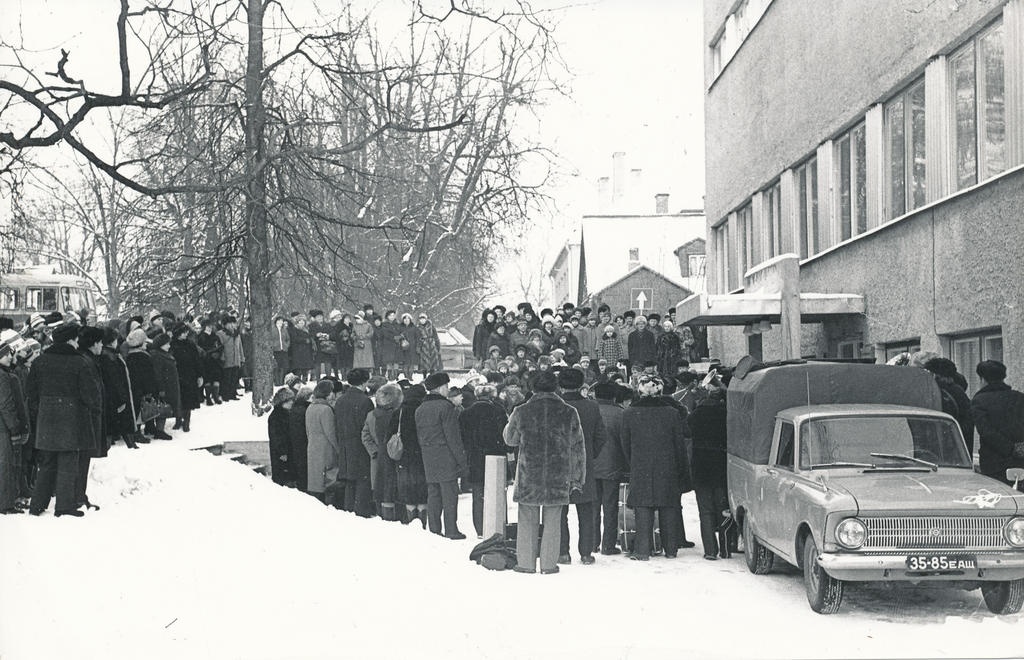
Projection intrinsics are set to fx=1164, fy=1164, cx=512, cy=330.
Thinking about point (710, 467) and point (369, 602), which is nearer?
point (369, 602)

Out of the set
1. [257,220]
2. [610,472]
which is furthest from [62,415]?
[257,220]

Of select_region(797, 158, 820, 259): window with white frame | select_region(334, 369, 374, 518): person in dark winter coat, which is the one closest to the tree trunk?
select_region(334, 369, 374, 518): person in dark winter coat

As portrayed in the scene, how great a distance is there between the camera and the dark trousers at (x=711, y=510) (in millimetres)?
12344

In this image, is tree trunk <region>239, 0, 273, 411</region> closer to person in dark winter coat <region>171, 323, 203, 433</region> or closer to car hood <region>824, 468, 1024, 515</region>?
person in dark winter coat <region>171, 323, 203, 433</region>

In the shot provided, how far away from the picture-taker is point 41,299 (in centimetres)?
4578

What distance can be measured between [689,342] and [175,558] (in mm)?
17979

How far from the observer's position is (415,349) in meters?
28.1

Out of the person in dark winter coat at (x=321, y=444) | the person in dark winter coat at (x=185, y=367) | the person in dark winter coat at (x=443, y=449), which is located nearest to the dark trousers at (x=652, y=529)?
the person in dark winter coat at (x=443, y=449)

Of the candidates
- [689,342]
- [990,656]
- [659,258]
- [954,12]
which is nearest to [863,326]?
[954,12]

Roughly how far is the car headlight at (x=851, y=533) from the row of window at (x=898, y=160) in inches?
259

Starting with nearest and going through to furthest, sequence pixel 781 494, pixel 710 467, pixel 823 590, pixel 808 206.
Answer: pixel 823 590 → pixel 781 494 → pixel 710 467 → pixel 808 206

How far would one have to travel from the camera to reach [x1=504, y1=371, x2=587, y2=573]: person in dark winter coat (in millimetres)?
11516

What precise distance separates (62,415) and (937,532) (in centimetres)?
808

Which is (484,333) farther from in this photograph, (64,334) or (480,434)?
(64,334)
